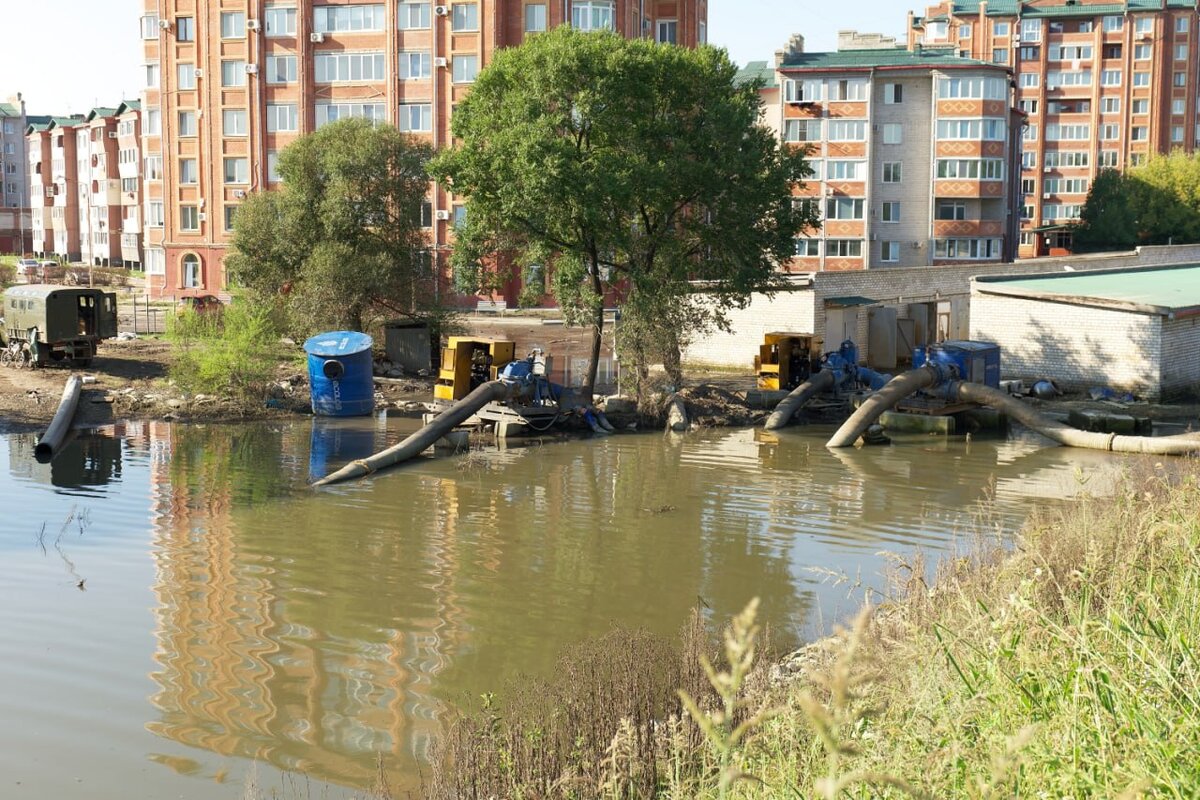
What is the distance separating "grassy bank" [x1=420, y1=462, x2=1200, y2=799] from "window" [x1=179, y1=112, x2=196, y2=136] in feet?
198

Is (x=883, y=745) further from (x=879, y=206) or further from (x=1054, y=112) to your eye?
(x=1054, y=112)

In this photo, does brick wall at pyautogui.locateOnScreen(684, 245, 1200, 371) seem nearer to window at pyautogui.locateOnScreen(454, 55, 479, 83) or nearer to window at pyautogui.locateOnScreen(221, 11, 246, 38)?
window at pyautogui.locateOnScreen(454, 55, 479, 83)

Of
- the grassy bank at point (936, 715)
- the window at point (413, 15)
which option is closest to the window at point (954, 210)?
the window at point (413, 15)

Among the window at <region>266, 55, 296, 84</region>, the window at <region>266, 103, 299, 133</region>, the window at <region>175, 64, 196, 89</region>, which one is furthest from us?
the window at <region>175, 64, 196, 89</region>

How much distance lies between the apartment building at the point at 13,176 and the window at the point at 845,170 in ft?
297

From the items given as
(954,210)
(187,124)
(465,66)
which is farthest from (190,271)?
(954,210)

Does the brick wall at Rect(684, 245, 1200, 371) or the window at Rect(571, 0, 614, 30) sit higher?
the window at Rect(571, 0, 614, 30)

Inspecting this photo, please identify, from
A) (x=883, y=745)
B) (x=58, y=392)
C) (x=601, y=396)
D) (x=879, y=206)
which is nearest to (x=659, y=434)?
(x=601, y=396)

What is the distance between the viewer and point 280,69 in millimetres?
62625

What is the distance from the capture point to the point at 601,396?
3391 cm

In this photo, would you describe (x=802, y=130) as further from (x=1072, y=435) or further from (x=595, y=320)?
(x=1072, y=435)

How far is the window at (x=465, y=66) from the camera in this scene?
6125cm

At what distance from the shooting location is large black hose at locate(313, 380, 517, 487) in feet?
79.0

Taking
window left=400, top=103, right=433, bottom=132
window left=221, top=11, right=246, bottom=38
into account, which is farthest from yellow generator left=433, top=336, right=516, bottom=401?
window left=221, top=11, right=246, bottom=38
